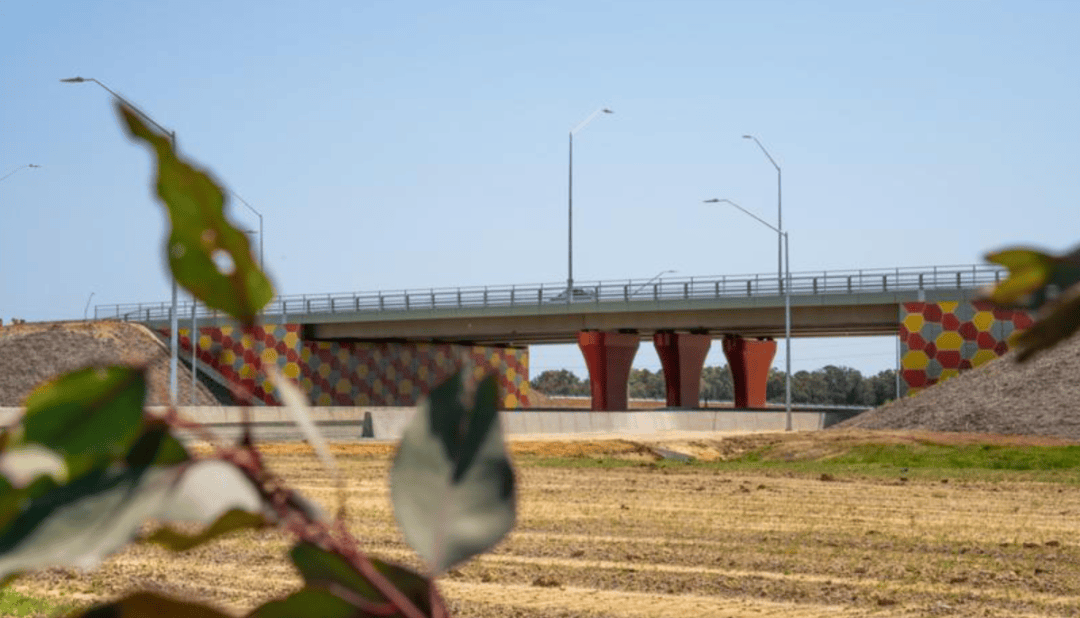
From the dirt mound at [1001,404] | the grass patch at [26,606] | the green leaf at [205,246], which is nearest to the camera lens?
the green leaf at [205,246]

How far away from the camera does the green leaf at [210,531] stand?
732mm

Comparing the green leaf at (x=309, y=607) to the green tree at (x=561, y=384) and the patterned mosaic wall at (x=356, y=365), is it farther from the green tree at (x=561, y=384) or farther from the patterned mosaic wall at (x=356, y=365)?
the green tree at (x=561, y=384)

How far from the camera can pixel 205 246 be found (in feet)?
2.61

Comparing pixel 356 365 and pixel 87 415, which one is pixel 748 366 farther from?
pixel 87 415

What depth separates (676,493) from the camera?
2486 centimetres

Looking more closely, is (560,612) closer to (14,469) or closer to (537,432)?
(14,469)

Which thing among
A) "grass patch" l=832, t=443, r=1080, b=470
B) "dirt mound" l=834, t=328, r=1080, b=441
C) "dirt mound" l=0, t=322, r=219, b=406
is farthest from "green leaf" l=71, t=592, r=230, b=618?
"dirt mound" l=0, t=322, r=219, b=406

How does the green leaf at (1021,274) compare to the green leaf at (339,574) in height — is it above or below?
above

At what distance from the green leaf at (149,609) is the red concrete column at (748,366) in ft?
265

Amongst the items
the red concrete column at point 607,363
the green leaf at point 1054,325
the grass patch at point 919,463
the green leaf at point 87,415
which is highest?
the red concrete column at point 607,363

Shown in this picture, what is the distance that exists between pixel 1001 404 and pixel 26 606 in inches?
1578

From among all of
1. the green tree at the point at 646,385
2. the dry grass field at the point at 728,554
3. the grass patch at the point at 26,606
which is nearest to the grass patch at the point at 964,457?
the dry grass field at the point at 728,554

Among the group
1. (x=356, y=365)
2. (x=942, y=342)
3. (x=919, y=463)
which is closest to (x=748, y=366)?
(x=942, y=342)

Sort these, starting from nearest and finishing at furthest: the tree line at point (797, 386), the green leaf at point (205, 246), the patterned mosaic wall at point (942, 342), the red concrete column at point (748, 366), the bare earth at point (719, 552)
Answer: the green leaf at point (205, 246) → the bare earth at point (719, 552) → the patterned mosaic wall at point (942, 342) → the red concrete column at point (748, 366) → the tree line at point (797, 386)
